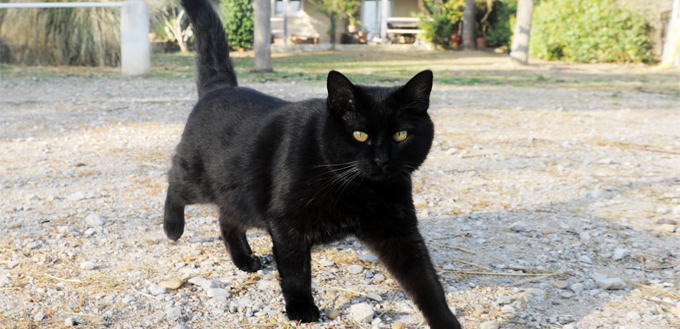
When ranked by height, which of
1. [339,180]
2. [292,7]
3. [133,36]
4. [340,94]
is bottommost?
[339,180]

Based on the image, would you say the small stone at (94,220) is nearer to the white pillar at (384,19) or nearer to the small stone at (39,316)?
the small stone at (39,316)

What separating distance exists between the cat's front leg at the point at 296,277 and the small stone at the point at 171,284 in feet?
1.63

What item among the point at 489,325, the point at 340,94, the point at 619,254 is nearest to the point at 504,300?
the point at 489,325

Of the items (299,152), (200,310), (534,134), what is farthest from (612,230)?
(534,134)

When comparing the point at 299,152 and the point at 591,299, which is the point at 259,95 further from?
the point at 591,299

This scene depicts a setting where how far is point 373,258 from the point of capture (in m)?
2.89

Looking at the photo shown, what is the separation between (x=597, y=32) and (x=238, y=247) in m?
15.7

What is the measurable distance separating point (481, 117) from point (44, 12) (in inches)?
408

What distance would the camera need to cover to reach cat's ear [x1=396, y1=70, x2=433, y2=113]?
2.35 m

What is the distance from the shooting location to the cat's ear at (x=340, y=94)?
7.36 feet

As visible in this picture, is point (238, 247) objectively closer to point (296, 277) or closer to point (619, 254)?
point (296, 277)

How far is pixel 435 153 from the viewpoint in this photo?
5.02m

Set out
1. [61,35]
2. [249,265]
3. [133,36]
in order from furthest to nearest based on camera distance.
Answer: [61,35], [133,36], [249,265]

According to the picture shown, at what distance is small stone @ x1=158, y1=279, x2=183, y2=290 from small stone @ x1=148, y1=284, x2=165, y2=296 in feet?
0.10
